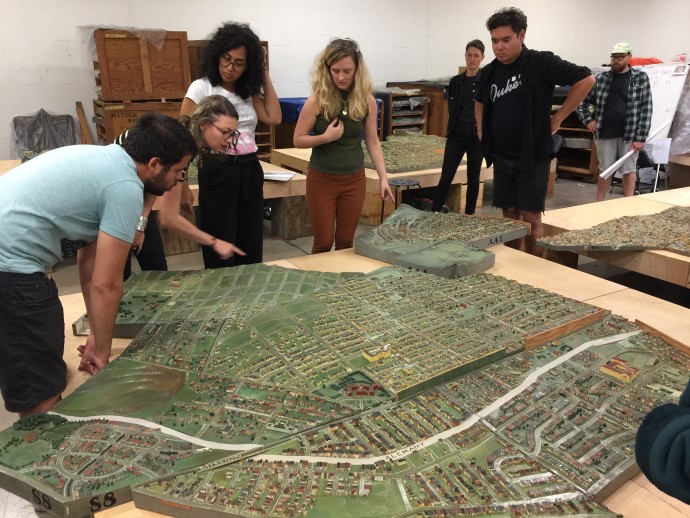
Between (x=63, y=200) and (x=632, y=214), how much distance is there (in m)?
3.01

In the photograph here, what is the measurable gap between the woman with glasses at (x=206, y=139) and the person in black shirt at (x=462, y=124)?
8.00 ft

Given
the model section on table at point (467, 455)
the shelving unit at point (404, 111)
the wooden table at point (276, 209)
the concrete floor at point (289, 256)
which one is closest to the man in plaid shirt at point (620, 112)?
the concrete floor at point (289, 256)

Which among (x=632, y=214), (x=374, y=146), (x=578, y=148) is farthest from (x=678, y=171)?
(x=374, y=146)

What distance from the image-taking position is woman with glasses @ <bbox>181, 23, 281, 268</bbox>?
2.38 meters

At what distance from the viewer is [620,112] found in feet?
16.0

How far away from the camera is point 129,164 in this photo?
148cm

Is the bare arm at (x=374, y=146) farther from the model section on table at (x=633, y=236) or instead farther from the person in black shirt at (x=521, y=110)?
the model section on table at (x=633, y=236)

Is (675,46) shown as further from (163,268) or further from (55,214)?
(55,214)

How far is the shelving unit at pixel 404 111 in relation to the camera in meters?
6.66

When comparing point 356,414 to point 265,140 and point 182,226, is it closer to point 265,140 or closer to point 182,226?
point 182,226

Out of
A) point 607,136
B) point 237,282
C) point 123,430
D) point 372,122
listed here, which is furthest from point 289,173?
point 123,430

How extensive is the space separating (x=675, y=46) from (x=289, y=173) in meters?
8.66

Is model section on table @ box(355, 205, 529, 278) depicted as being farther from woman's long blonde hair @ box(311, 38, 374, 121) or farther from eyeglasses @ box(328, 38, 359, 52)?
eyeglasses @ box(328, 38, 359, 52)

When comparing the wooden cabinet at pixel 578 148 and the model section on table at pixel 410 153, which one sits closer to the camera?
the model section on table at pixel 410 153
